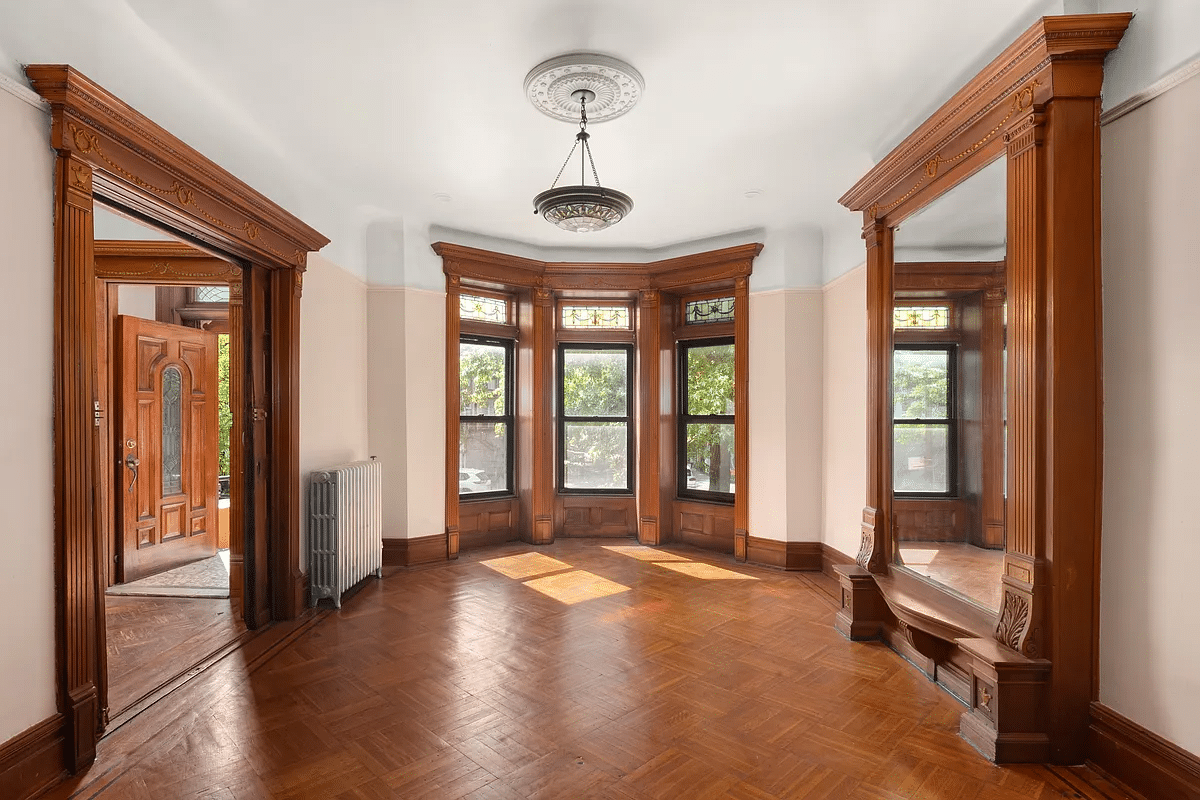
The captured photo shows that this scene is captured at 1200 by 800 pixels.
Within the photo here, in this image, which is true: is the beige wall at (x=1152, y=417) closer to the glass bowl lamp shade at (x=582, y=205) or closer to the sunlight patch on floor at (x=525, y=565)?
the glass bowl lamp shade at (x=582, y=205)

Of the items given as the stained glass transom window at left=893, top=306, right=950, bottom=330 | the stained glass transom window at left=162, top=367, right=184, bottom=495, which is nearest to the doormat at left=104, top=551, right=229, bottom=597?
the stained glass transom window at left=162, top=367, right=184, bottom=495

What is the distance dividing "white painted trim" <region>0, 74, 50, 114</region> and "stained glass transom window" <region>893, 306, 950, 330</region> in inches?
159

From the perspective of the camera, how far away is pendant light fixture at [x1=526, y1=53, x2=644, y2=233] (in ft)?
10.0

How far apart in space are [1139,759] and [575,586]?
3508mm

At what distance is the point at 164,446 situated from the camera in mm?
5633

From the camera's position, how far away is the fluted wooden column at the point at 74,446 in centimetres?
250

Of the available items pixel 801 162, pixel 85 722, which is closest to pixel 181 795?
pixel 85 722

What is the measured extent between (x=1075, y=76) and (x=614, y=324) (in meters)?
4.69

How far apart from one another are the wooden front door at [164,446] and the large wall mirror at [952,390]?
5.76 m

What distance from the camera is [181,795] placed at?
2.37m

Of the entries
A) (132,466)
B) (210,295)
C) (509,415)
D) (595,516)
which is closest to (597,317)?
(509,415)

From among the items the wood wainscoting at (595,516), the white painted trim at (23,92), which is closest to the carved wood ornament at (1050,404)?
the white painted trim at (23,92)

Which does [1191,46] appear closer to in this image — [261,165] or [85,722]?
[261,165]

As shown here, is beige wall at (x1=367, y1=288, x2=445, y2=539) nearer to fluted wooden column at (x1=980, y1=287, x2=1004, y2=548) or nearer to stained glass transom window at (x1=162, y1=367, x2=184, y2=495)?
stained glass transom window at (x1=162, y1=367, x2=184, y2=495)
